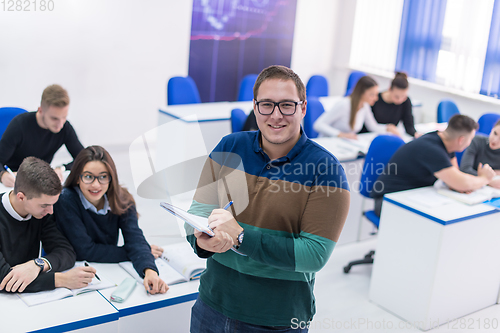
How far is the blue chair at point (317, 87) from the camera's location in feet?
20.2

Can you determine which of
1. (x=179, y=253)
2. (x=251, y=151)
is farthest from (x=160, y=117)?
(x=251, y=151)

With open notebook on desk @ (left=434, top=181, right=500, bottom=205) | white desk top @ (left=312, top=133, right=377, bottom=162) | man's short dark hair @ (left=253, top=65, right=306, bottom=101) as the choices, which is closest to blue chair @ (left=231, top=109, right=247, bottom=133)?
white desk top @ (left=312, top=133, right=377, bottom=162)

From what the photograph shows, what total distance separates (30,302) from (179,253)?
0.71 metres

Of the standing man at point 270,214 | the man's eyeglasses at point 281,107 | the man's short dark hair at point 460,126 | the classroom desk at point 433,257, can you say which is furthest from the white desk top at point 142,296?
the man's short dark hair at point 460,126

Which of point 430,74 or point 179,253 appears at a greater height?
point 430,74

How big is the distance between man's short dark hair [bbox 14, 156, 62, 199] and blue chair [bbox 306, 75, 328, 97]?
4550mm

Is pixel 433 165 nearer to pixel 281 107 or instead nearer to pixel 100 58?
pixel 281 107

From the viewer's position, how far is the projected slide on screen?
6.15 m

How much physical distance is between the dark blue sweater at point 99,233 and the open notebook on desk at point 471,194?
195 cm

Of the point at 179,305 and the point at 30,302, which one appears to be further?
the point at 179,305

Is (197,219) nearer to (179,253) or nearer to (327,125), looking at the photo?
(179,253)

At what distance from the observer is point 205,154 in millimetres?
1207

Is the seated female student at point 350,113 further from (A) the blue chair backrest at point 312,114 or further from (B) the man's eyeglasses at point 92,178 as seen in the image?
(B) the man's eyeglasses at point 92,178

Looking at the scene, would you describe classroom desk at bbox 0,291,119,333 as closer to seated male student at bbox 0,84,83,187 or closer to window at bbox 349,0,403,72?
seated male student at bbox 0,84,83,187
